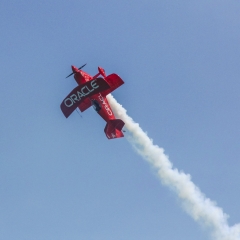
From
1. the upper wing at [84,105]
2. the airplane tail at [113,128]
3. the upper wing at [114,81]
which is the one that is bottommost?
the airplane tail at [113,128]

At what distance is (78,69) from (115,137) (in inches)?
533

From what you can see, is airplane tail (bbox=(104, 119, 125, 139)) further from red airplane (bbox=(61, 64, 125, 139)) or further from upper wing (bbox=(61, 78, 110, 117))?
upper wing (bbox=(61, 78, 110, 117))

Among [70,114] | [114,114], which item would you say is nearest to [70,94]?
[70,114]

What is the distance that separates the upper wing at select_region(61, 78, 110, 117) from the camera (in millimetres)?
86812

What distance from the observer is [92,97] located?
9294 cm

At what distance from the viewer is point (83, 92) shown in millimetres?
87812

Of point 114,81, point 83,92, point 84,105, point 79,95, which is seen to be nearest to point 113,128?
point 84,105

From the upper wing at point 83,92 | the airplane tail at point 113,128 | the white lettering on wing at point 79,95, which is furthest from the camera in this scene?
the airplane tail at point 113,128

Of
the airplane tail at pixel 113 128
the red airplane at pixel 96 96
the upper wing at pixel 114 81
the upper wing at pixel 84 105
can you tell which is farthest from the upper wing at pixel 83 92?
the airplane tail at pixel 113 128

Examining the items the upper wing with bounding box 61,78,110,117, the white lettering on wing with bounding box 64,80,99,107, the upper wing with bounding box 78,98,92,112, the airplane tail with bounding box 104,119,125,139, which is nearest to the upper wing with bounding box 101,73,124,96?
the upper wing with bounding box 61,78,110,117

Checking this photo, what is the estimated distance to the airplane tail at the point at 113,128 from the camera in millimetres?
95438

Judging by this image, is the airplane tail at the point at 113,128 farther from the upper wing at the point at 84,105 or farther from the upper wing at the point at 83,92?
the upper wing at the point at 83,92

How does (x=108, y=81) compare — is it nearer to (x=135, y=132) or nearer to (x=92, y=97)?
(x=92, y=97)

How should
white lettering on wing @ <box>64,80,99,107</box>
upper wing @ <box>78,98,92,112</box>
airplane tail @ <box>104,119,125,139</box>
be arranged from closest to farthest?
white lettering on wing @ <box>64,80,99,107</box>, airplane tail @ <box>104,119,125,139</box>, upper wing @ <box>78,98,92,112</box>
